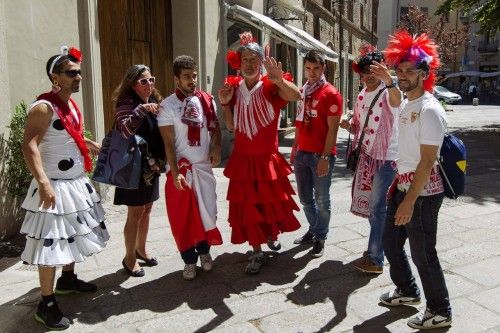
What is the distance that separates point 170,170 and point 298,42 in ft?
29.3

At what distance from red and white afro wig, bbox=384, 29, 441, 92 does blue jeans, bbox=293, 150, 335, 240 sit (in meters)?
1.46

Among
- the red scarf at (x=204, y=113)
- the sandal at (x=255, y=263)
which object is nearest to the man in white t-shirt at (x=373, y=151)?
the sandal at (x=255, y=263)

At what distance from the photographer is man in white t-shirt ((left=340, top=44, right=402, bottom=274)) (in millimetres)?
3873

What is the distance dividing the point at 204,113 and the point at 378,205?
5.28ft

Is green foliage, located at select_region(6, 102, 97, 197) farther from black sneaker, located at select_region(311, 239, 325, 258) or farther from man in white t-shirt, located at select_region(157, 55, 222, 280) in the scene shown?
black sneaker, located at select_region(311, 239, 325, 258)

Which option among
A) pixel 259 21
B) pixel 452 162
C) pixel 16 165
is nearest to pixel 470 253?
pixel 452 162

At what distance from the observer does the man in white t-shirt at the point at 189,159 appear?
3.84 meters

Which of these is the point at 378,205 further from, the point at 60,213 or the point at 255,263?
the point at 60,213

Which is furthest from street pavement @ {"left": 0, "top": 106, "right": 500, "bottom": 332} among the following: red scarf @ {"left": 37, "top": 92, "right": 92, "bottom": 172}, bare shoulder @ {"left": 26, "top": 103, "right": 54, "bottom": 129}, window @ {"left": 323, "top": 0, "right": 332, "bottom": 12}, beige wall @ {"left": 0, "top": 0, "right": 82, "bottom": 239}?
window @ {"left": 323, "top": 0, "right": 332, "bottom": 12}

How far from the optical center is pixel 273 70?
3723 mm

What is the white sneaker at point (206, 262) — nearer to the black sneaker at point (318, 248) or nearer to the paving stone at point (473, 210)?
the black sneaker at point (318, 248)

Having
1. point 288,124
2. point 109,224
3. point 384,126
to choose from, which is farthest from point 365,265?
point 288,124

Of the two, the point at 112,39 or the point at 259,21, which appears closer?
the point at 112,39

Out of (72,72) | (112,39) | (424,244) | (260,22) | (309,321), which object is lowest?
(309,321)
